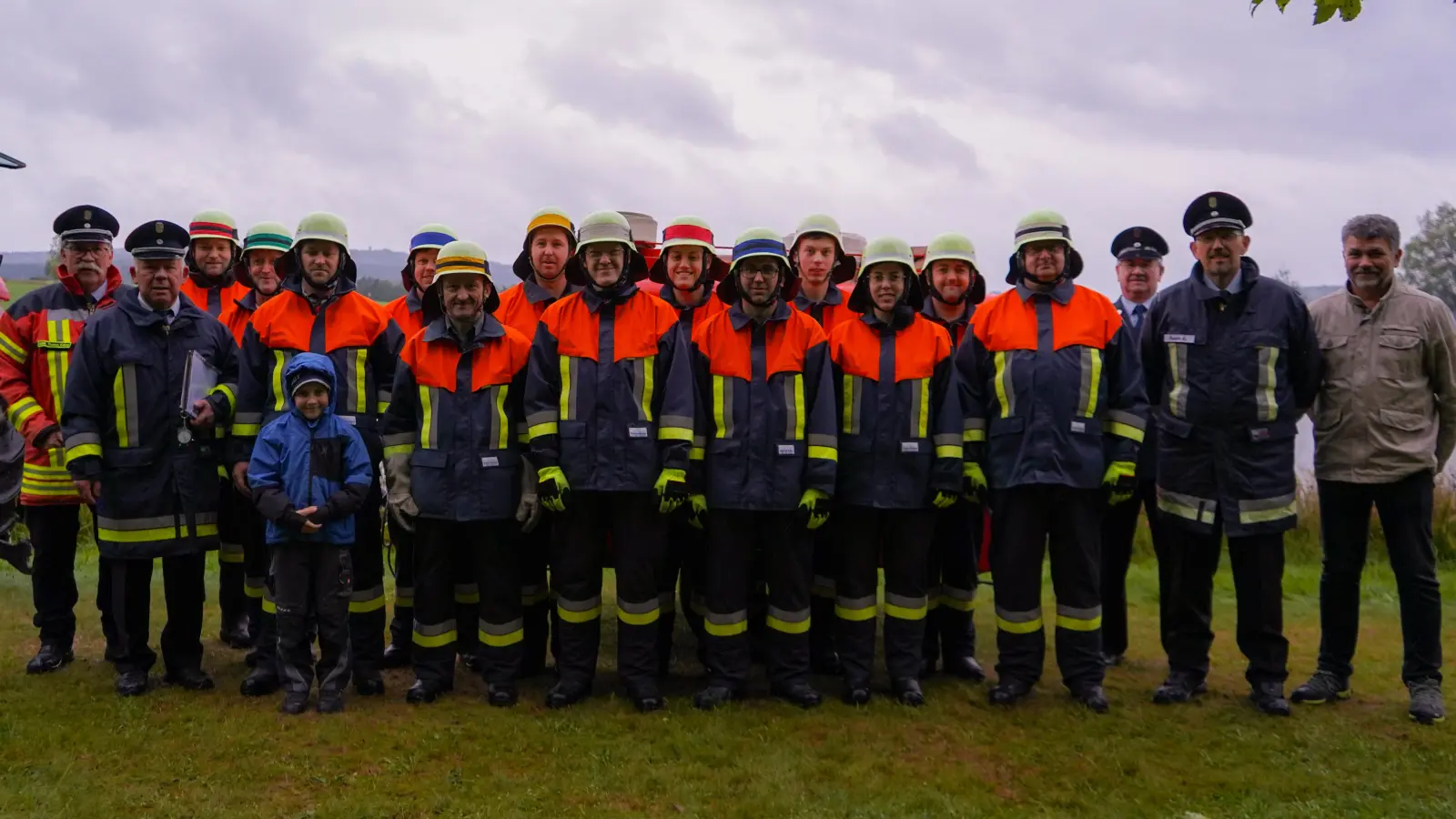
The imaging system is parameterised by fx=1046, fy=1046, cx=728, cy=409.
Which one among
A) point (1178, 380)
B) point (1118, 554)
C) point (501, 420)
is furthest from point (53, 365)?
point (1118, 554)

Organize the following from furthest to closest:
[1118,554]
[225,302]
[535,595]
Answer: [225,302] → [1118,554] → [535,595]

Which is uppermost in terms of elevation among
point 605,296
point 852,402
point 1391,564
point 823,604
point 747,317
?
point 605,296

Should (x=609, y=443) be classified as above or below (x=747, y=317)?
below

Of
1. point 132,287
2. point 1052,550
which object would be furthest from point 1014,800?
point 132,287

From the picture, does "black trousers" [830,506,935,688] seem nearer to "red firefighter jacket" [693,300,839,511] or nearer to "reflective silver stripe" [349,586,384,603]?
"red firefighter jacket" [693,300,839,511]

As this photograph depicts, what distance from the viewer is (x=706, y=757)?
4828mm

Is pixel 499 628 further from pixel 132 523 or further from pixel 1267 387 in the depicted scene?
pixel 1267 387

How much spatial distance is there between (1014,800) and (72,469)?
192 inches

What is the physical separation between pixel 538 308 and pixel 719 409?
5.27ft

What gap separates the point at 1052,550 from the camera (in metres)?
5.73

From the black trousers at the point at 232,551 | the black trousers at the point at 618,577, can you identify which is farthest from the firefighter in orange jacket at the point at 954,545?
the black trousers at the point at 232,551

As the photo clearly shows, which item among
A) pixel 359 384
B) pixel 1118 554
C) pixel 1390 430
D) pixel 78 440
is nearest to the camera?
pixel 78 440

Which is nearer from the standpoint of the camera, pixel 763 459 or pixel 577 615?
pixel 763 459

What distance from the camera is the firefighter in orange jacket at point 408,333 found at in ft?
20.3
